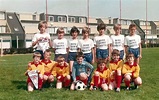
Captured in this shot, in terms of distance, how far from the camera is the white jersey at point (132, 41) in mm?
9023

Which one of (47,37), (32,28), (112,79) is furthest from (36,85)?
(32,28)

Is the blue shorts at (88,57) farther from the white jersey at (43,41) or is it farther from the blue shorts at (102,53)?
the white jersey at (43,41)

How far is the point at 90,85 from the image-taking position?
812cm

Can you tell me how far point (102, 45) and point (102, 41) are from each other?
0.45 ft

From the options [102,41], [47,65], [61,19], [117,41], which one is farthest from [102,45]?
[61,19]

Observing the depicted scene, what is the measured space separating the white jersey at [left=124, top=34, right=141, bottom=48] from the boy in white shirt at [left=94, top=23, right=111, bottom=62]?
0.63 metres

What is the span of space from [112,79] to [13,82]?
345 centimetres

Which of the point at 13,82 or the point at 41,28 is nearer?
the point at 41,28

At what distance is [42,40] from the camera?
849 cm

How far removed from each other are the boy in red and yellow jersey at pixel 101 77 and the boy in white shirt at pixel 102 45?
1.90ft

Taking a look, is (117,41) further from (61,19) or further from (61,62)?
(61,19)

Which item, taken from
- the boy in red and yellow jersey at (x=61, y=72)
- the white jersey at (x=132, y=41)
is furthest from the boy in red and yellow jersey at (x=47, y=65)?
the white jersey at (x=132, y=41)

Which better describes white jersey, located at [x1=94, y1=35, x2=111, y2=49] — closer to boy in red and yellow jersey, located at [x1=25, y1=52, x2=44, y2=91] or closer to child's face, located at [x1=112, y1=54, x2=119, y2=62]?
child's face, located at [x1=112, y1=54, x2=119, y2=62]

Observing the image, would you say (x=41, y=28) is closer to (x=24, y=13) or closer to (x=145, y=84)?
(x=145, y=84)
